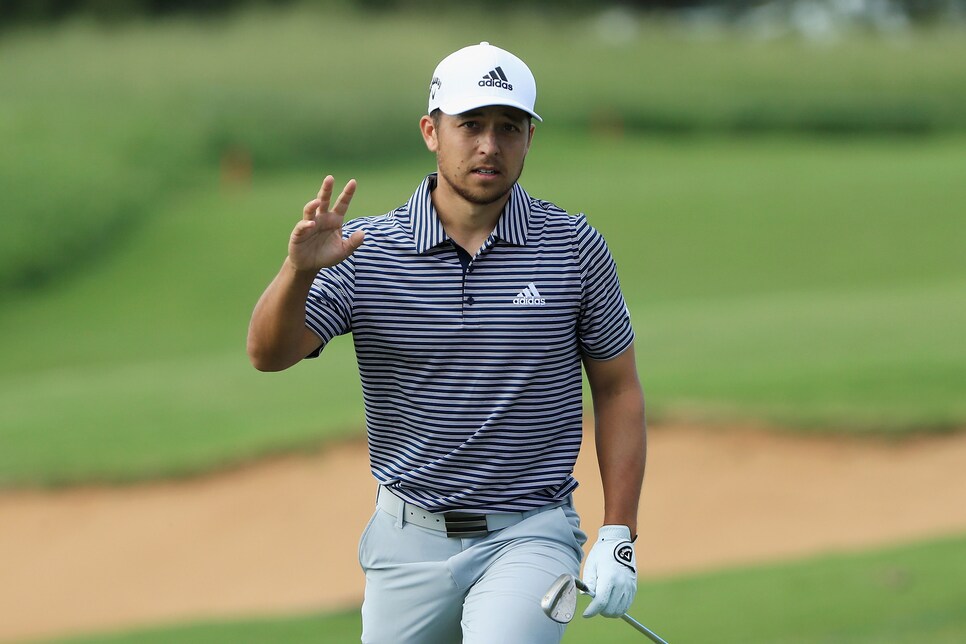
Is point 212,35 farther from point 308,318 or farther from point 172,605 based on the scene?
point 308,318

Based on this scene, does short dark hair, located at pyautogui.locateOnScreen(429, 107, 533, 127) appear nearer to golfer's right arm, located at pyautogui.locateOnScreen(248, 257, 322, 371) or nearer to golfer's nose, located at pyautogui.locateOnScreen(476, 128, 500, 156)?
golfer's nose, located at pyautogui.locateOnScreen(476, 128, 500, 156)

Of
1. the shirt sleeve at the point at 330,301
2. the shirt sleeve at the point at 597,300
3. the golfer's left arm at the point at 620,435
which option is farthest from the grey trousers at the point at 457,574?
the shirt sleeve at the point at 330,301

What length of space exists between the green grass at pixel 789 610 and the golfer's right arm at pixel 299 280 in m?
3.95

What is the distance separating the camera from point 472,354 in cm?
420

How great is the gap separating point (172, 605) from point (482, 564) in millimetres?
6879

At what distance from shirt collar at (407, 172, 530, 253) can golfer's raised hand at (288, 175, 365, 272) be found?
11.2 inches

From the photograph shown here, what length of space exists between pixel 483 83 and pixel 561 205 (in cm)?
1920

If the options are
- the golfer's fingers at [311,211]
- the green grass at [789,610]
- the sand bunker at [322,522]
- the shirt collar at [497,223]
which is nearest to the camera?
the golfer's fingers at [311,211]

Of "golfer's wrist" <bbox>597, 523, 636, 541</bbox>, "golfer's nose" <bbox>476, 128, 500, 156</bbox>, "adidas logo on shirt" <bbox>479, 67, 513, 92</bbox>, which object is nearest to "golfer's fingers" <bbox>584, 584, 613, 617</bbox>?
"golfer's wrist" <bbox>597, 523, 636, 541</bbox>

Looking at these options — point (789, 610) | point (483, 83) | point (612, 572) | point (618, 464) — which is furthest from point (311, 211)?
point (789, 610)

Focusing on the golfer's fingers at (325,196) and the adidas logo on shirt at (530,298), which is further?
the adidas logo on shirt at (530,298)

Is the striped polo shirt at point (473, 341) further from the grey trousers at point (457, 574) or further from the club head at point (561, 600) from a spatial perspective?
the club head at point (561, 600)

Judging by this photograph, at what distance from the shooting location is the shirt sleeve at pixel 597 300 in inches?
169

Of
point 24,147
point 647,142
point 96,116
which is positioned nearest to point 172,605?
point 24,147
